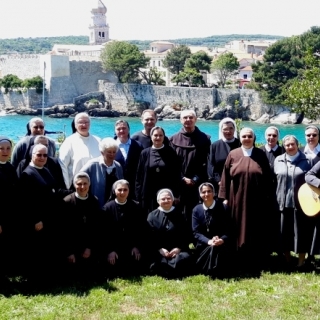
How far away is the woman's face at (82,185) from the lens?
540 centimetres

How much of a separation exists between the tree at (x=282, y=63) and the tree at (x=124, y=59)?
15.2 meters

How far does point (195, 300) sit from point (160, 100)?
51510mm

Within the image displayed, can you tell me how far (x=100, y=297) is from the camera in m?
5.07

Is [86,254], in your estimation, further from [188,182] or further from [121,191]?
[188,182]

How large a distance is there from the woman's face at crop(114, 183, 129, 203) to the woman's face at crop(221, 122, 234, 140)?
1.50m

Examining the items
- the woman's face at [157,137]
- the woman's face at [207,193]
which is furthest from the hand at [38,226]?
the woman's face at [207,193]

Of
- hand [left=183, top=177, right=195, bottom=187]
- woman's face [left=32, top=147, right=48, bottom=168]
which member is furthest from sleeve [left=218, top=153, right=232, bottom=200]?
woman's face [left=32, top=147, right=48, bottom=168]

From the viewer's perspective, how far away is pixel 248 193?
231 inches

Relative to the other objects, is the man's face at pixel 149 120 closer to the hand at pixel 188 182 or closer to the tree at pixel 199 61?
the hand at pixel 188 182

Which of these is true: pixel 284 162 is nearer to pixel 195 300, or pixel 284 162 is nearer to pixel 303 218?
pixel 303 218

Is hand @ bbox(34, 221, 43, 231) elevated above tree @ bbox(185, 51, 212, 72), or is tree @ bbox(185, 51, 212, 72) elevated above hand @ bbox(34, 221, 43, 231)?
tree @ bbox(185, 51, 212, 72)

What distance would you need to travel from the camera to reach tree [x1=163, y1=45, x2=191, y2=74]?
61375 millimetres

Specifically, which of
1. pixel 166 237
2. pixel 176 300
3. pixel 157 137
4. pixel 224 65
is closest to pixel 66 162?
pixel 157 137

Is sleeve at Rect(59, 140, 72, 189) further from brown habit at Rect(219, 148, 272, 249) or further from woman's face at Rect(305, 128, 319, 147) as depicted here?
woman's face at Rect(305, 128, 319, 147)
